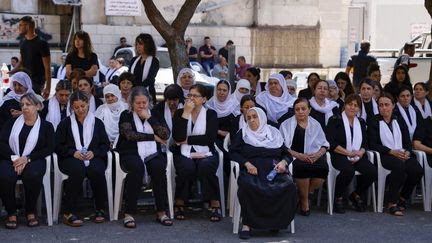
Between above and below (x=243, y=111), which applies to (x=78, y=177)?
below

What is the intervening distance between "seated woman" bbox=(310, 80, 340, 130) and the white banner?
16.0 metres

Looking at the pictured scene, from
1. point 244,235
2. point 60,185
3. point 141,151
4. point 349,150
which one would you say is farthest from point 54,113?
point 349,150

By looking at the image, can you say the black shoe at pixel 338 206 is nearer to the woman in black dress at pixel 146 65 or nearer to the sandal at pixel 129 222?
the sandal at pixel 129 222

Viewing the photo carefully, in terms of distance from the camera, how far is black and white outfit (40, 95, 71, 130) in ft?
27.9

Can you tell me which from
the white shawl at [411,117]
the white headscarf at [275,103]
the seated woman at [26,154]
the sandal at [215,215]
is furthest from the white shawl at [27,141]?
the white shawl at [411,117]

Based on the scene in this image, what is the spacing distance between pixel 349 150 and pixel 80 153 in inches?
111

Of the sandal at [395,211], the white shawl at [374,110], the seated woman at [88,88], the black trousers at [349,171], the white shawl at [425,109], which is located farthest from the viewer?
the white shawl at [425,109]

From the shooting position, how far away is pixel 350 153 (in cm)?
841

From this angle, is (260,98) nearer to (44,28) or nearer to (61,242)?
(61,242)

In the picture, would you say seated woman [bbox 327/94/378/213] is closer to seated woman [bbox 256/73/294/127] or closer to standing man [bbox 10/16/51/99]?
seated woman [bbox 256/73/294/127]

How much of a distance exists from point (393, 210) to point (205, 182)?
207cm

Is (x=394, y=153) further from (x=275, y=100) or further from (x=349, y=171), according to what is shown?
(x=275, y=100)

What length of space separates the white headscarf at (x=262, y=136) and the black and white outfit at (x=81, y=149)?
4.70ft

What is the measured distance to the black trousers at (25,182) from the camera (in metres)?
7.45
